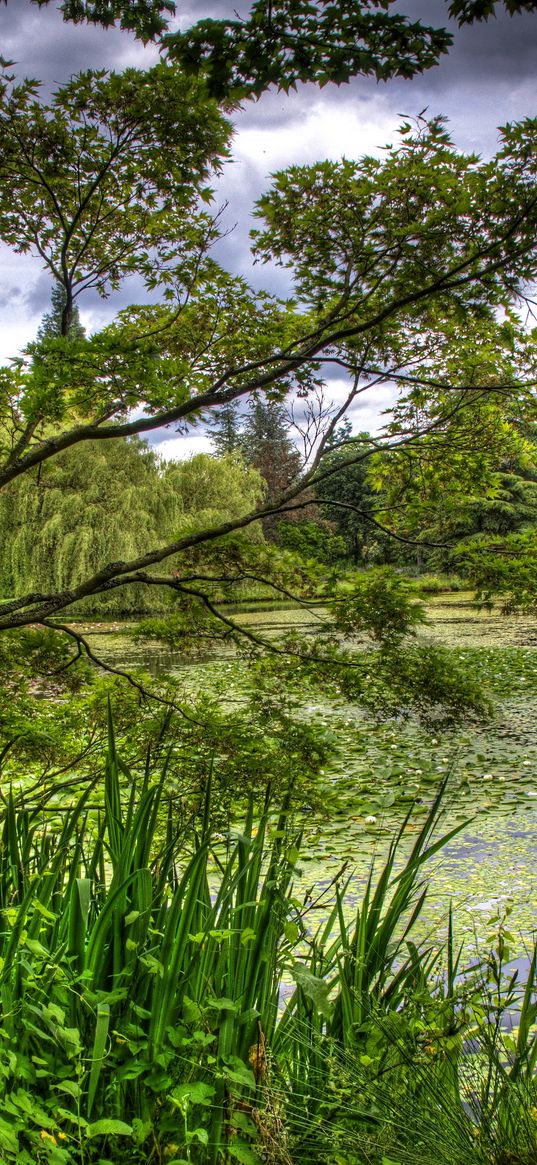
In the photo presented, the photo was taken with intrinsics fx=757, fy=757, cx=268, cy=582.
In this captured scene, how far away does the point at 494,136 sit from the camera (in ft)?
10.5

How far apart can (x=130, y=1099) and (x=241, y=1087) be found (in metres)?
0.22

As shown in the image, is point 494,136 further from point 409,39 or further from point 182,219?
point 182,219

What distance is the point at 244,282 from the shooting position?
388 centimetres

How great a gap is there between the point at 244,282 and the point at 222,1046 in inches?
136

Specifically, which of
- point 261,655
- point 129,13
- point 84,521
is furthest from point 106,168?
point 84,521

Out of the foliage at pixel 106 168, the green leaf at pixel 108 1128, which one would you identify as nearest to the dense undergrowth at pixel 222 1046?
the green leaf at pixel 108 1128

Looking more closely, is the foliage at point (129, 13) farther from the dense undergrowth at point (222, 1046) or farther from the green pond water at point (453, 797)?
the dense undergrowth at point (222, 1046)

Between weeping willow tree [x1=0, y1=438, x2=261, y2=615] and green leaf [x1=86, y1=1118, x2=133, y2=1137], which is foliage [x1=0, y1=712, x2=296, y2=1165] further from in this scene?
weeping willow tree [x1=0, y1=438, x2=261, y2=615]

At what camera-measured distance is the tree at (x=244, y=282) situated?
10.3ft

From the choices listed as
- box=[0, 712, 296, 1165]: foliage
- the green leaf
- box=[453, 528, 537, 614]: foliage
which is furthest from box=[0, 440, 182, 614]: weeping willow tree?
the green leaf

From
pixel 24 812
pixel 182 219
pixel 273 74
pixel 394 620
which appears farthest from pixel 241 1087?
pixel 182 219

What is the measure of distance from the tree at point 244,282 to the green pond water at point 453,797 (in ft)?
3.59

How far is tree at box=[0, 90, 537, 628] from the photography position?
3125mm

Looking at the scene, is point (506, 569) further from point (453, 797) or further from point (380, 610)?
point (453, 797)
